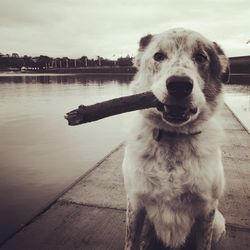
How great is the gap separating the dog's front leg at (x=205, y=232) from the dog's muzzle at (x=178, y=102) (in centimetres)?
99

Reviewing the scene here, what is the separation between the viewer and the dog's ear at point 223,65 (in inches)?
146

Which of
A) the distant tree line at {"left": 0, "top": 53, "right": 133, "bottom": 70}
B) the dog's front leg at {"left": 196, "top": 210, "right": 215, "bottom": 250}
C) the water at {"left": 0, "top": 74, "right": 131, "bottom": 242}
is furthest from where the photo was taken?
the distant tree line at {"left": 0, "top": 53, "right": 133, "bottom": 70}

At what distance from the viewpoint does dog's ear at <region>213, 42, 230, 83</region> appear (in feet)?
12.1

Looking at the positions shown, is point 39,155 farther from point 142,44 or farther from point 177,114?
point 177,114

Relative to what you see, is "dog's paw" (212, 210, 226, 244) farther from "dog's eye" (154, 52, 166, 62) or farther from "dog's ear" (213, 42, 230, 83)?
"dog's eye" (154, 52, 166, 62)

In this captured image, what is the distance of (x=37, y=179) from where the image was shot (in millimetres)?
7555

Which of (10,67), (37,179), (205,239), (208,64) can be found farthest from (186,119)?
(10,67)

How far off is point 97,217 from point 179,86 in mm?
2258

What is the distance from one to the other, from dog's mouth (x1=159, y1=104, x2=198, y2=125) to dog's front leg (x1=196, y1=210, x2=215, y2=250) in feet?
3.16

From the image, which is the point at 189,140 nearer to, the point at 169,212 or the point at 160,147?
the point at 160,147

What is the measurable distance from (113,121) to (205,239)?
428 inches

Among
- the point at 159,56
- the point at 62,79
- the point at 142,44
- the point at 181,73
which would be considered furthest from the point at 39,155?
the point at 62,79

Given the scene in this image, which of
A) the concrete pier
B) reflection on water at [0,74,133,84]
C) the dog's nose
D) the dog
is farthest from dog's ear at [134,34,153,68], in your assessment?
reflection on water at [0,74,133,84]

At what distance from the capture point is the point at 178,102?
9.95 feet
